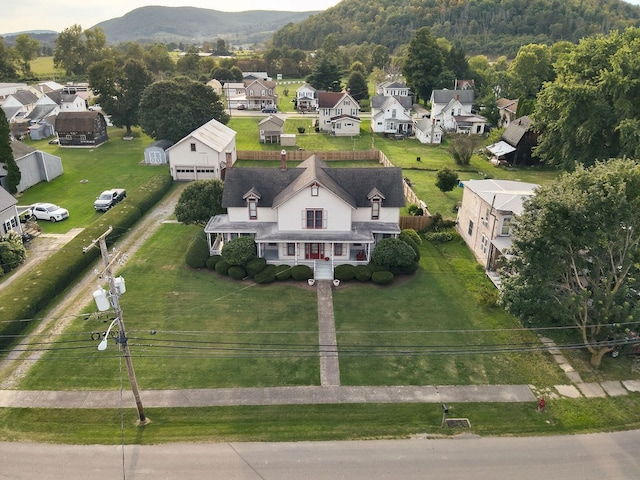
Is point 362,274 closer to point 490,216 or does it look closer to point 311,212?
point 311,212

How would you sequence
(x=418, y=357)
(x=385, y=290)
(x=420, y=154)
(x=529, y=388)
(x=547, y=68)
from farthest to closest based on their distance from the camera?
(x=547, y=68) → (x=420, y=154) → (x=385, y=290) → (x=418, y=357) → (x=529, y=388)

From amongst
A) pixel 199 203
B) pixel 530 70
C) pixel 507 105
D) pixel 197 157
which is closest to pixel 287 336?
pixel 199 203

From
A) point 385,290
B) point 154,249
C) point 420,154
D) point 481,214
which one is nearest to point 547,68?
point 420,154

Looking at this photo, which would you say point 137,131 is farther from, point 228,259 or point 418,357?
point 418,357

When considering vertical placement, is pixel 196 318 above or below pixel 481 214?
below

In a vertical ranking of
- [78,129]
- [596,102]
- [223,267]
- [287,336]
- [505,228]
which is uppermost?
[596,102]

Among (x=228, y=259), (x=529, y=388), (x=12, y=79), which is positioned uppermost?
(x=12, y=79)

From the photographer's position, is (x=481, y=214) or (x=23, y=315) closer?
(x=23, y=315)
